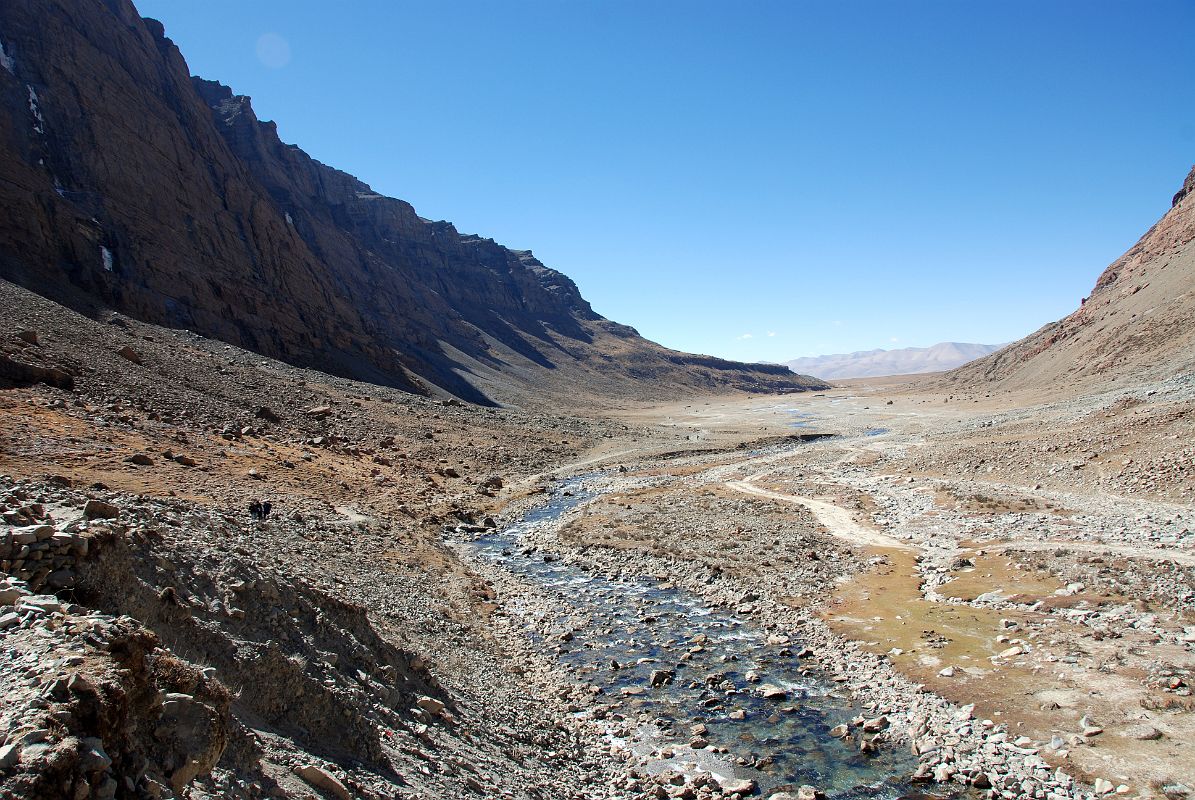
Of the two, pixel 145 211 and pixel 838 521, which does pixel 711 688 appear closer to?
pixel 838 521

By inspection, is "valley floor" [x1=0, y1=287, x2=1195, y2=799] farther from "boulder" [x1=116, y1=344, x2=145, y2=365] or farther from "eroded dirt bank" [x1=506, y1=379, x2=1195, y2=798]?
"boulder" [x1=116, y1=344, x2=145, y2=365]

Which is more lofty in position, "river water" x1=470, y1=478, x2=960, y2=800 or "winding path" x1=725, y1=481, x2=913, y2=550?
"winding path" x1=725, y1=481, x2=913, y2=550

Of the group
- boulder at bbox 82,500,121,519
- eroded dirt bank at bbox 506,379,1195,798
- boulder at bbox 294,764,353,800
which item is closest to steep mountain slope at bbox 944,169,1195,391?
eroded dirt bank at bbox 506,379,1195,798

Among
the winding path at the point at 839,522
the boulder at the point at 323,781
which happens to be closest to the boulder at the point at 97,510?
the boulder at the point at 323,781

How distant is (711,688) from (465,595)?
33.3ft

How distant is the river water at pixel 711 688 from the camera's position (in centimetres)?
1372

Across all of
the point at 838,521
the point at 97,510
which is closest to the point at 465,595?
the point at 97,510

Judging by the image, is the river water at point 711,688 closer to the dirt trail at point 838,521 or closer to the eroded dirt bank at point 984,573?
the eroded dirt bank at point 984,573

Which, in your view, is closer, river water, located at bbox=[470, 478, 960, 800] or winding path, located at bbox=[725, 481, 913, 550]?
river water, located at bbox=[470, 478, 960, 800]

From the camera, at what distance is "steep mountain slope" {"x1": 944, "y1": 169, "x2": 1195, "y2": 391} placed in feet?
290

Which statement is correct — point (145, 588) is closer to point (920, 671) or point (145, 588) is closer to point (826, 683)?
point (826, 683)

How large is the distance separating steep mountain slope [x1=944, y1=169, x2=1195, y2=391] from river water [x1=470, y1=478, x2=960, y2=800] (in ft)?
248

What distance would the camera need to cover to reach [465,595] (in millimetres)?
23875

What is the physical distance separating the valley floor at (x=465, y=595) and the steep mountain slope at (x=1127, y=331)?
49.4 metres
